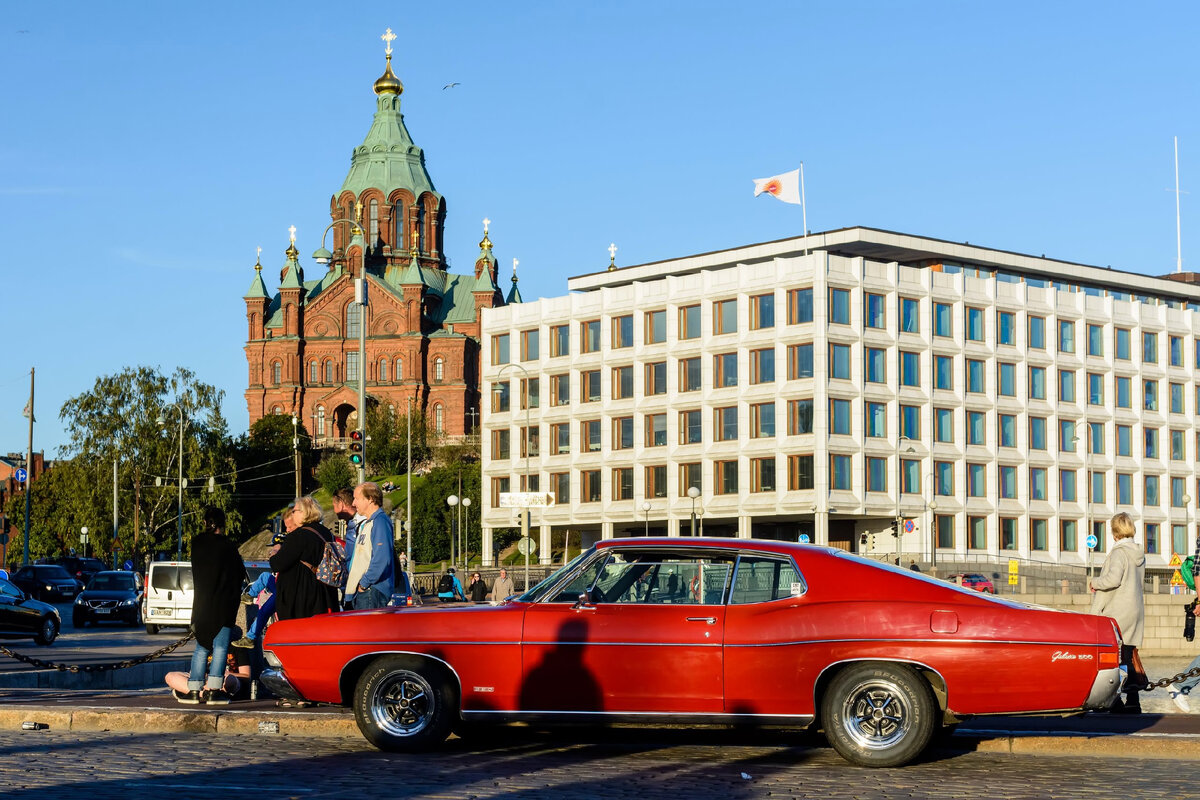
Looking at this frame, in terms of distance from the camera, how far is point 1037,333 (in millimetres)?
Result: 78312

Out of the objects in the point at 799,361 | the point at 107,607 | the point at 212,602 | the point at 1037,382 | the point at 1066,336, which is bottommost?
the point at 107,607

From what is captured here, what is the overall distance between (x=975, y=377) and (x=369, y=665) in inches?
2655

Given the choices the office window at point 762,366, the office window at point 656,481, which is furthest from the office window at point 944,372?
the office window at point 656,481

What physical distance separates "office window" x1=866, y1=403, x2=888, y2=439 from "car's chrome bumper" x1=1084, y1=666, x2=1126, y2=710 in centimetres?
6245

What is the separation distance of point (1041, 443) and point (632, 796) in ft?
235

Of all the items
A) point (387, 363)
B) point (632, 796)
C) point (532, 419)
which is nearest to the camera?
point (632, 796)

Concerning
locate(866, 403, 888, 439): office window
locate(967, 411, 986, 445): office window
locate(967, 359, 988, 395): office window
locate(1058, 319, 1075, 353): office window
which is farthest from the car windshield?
locate(1058, 319, 1075, 353): office window

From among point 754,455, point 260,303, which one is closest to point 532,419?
point 754,455

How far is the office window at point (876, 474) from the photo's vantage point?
7200 centimetres

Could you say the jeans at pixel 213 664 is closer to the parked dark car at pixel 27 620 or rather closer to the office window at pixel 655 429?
the parked dark car at pixel 27 620

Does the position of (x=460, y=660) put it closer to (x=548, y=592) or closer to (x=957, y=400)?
(x=548, y=592)

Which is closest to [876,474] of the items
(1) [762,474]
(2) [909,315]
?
(1) [762,474]

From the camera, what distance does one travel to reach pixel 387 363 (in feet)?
396

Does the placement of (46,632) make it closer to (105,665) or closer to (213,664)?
(105,665)
